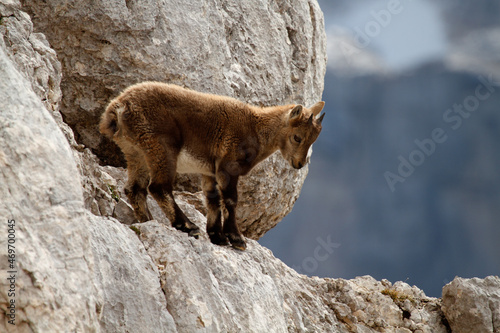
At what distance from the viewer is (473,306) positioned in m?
8.67

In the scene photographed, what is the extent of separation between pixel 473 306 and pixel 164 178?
210 inches

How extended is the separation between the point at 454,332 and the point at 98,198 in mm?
5927

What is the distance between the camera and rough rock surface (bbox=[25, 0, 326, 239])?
27.5 ft

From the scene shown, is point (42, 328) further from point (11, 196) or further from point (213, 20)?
point (213, 20)

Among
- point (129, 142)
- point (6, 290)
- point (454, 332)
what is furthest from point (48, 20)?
point (454, 332)

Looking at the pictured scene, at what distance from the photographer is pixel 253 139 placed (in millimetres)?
7770

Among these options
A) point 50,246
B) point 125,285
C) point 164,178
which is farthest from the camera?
point 164,178

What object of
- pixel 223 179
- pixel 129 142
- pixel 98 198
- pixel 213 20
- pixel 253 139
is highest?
pixel 213 20

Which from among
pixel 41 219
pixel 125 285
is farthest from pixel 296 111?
pixel 41 219

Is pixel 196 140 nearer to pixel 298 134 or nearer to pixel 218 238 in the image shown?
pixel 218 238

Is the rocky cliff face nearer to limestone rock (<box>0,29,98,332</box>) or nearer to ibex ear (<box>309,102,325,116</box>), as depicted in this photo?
limestone rock (<box>0,29,98,332</box>)

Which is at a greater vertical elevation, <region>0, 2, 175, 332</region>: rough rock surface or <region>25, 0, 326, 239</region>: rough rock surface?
<region>25, 0, 326, 239</region>: rough rock surface

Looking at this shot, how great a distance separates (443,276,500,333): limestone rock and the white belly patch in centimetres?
450

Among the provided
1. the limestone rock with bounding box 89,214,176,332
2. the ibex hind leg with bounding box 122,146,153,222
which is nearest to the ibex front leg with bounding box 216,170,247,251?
the ibex hind leg with bounding box 122,146,153,222
